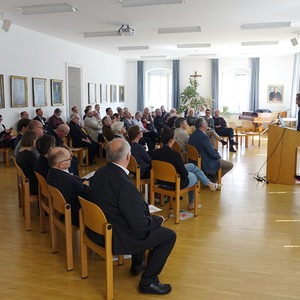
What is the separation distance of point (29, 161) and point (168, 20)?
5033mm

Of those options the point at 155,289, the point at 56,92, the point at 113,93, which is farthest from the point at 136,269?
the point at 113,93

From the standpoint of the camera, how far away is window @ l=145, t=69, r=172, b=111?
660 inches

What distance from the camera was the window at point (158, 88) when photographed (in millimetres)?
16766

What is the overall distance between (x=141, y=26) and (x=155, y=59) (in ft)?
24.4

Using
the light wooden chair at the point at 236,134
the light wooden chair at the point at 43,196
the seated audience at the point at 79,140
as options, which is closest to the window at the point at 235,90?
the light wooden chair at the point at 236,134

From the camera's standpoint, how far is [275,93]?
600 inches

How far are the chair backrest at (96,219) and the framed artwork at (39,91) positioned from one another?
7.30 m

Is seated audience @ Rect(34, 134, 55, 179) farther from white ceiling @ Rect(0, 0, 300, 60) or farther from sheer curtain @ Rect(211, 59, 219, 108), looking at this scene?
sheer curtain @ Rect(211, 59, 219, 108)

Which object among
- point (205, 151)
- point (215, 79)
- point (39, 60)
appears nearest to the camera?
point (205, 151)

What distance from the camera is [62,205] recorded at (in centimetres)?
329

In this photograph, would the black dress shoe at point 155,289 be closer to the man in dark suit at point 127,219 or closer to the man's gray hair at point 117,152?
the man in dark suit at point 127,219

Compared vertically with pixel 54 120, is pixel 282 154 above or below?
below

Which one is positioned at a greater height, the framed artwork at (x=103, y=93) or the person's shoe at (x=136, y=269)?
the framed artwork at (x=103, y=93)

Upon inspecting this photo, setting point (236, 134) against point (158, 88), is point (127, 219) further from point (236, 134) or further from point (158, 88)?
point (158, 88)
